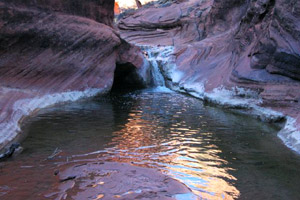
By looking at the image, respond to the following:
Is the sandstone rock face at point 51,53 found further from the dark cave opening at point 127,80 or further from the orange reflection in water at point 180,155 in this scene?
the orange reflection in water at point 180,155

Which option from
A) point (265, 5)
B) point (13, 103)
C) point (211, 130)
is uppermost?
point (265, 5)

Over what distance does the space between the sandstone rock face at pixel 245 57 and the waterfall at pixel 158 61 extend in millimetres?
432

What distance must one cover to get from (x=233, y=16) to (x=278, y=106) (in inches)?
442

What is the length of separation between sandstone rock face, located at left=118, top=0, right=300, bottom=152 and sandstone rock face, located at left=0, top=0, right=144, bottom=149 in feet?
13.7

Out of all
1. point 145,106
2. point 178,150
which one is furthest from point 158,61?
point 178,150

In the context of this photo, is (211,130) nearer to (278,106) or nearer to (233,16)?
(278,106)

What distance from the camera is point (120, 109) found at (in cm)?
1034

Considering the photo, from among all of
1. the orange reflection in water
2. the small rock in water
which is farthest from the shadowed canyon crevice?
the small rock in water

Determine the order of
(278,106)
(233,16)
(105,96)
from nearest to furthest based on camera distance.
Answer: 1. (278,106)
2. (105,96)
3. (233,16)

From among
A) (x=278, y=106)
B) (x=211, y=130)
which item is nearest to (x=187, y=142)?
(x=211, y=130)

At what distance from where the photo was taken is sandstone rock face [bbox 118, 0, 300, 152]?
29.5ft

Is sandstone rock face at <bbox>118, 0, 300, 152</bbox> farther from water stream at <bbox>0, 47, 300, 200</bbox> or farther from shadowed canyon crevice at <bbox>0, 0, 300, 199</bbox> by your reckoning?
water stream at <bbox>0, 47, 300, 200</bbox>

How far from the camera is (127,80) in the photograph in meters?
16.5

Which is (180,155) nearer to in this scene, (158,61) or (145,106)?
(145,106)
